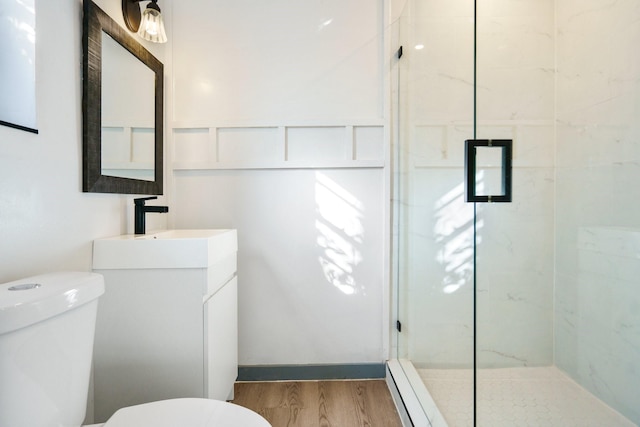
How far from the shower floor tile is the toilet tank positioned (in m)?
1.25

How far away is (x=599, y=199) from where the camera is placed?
111 cm

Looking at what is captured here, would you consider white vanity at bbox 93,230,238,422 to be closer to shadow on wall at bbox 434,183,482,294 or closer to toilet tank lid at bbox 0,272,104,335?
toilet tank lid at bbox 0,272,104,335

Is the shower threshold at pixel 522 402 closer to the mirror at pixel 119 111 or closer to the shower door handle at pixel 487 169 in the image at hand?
the shower door handle at pixel 487 169

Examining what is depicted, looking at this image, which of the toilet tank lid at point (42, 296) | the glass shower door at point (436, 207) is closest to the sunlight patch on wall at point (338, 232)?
the glass shower door at point (436, 207)

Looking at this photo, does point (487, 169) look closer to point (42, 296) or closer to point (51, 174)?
point (42, 296)

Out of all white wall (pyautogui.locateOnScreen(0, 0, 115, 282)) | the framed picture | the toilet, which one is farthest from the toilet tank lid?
the framed picture

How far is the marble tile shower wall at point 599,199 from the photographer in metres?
1.01

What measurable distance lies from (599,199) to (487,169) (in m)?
0.35

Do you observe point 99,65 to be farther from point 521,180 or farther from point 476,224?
point 521,180

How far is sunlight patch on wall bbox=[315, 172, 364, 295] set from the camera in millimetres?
1896

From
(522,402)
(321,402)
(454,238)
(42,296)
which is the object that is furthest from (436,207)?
(42,296)

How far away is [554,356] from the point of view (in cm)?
124

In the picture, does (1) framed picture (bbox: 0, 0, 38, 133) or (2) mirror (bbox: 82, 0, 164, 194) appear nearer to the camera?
(1) framed picture (bbox: 0, 0, 38, 133)

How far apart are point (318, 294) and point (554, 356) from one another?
111 centimetres
